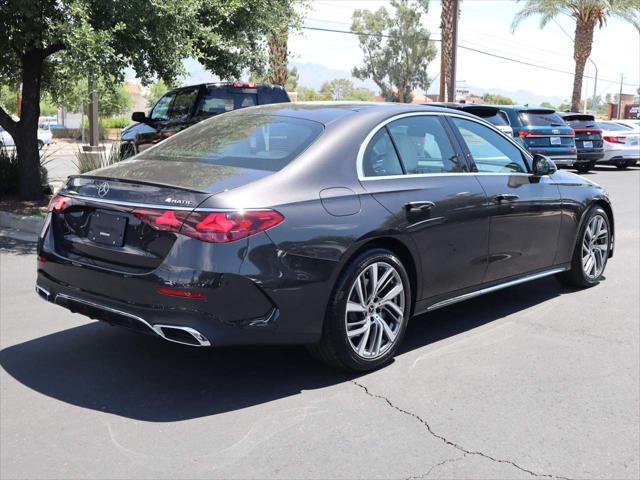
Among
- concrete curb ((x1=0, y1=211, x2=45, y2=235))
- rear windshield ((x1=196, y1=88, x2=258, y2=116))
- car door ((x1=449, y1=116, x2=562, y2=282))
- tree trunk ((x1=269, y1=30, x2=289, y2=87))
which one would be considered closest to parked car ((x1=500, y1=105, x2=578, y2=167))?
tree trunk ((x1=269, y1=30, x2=289, y2=87))

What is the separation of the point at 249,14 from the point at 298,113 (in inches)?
264

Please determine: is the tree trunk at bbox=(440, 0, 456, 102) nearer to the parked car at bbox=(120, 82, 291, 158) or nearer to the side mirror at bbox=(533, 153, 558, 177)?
the parked car at bbox=(120, 82, 291, 158)

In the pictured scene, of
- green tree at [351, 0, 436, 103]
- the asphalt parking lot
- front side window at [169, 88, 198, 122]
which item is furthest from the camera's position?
green tree at [351, 0, 436, 103]

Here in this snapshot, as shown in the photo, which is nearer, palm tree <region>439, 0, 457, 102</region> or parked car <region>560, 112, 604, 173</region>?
parked car <region>560, 112, 604, 173</region>

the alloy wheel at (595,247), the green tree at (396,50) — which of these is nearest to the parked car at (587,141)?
the alloy wheel at (595,247)

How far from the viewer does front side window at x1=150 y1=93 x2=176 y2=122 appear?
46.0ft

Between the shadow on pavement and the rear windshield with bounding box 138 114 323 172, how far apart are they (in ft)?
4.33

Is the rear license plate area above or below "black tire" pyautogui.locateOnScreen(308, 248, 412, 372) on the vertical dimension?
above

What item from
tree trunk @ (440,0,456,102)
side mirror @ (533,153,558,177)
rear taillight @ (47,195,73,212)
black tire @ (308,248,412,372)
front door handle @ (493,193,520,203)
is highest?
tree trunk @ (440,0,456,102)

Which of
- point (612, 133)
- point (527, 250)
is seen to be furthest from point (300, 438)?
point (612, 133)

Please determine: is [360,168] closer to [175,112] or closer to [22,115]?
[22,115]

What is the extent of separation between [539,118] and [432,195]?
13673 mm

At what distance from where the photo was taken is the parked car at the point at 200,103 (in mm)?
13180

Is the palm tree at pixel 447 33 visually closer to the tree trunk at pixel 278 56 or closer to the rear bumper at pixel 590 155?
the rear bumper at pixel 590 155
